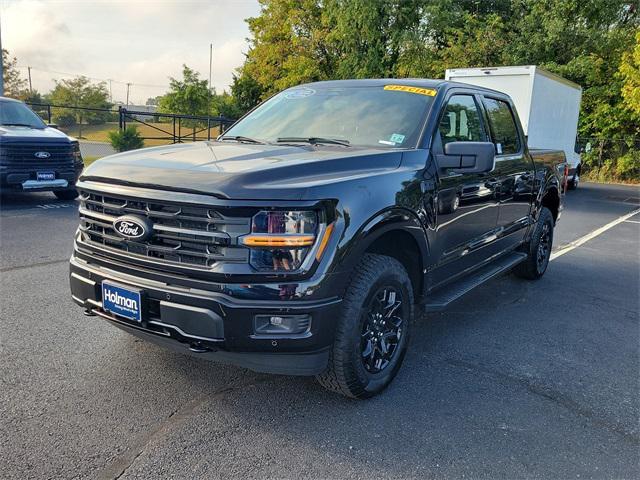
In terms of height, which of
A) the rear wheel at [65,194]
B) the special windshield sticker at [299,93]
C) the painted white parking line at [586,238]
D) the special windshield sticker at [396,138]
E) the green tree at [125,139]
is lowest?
the painted white parking line at [586,238]

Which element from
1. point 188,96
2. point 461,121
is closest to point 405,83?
point 461,121

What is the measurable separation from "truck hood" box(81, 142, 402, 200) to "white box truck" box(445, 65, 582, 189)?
10197mm

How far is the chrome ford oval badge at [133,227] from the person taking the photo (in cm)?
276

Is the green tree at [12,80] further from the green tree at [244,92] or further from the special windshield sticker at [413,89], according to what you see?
the special windshield sticker at [413,89]

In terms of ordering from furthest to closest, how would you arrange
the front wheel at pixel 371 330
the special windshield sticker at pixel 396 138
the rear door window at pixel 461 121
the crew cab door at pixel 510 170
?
the crew cab door at pixel 510 170 < the rear door window at pixel 461 121 < the special windshield sticker at pixel 396 138 < the front wheel at pixel 371 330

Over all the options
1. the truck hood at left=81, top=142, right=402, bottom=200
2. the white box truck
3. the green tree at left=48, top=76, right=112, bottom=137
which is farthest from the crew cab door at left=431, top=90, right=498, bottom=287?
the green tree at left=48, top=76, right=112, bottom=137

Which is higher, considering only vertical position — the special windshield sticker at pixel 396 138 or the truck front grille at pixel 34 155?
Answer: the special windshield sticker at pixel 396 138

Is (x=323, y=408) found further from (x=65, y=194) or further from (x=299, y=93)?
(x=65, y=194)

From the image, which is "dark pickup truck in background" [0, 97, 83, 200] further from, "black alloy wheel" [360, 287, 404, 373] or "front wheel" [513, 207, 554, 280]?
"black alloy wheel" [360, 287, 404, 373]

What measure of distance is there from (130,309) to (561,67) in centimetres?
2291

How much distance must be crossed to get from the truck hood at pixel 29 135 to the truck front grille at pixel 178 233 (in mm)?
7325

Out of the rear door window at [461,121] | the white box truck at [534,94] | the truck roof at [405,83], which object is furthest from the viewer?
the white box truck at [534,94]

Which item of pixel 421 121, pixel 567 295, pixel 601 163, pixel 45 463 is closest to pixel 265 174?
pixel 421 121

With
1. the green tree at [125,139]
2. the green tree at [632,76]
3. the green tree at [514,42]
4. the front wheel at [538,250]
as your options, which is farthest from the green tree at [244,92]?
the front wheel at [538,250]
